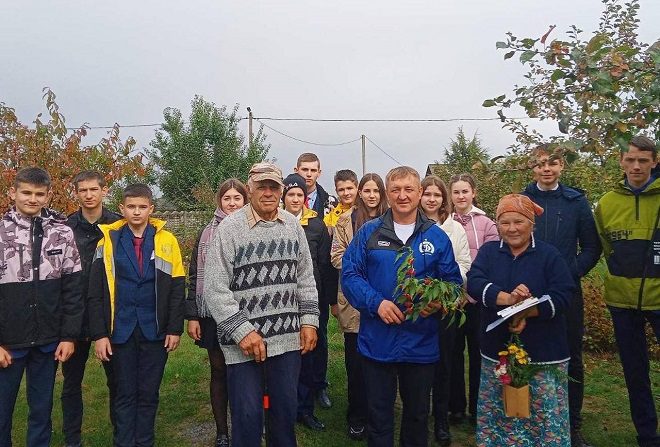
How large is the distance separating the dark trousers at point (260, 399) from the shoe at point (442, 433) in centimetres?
146

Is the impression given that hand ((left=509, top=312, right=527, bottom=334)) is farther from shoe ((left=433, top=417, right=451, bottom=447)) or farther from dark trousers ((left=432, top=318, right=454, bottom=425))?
shoe ((left=433, top=417, right=451, bottom=447))

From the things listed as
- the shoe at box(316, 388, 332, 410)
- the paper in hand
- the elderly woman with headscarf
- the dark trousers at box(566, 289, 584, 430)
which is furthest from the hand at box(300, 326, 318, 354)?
the dark trousers at box(566, 289, 584, 430)

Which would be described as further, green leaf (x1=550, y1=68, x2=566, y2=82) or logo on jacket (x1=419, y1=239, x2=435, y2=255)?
logo on jacket (x1=419, y1=239, x2=435, y2=255)

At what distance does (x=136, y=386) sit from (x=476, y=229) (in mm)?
3055

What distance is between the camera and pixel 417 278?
3.52 m

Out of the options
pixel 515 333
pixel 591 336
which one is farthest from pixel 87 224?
pixel 591 336

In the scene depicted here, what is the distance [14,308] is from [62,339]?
38 cm

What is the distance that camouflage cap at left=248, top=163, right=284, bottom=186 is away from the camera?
11.4 ft

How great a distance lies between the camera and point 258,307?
3447 millimetres

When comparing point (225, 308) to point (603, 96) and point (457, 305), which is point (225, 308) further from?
point (603, 96)

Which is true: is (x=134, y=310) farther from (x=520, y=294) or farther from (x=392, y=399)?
(x=520, y=294)

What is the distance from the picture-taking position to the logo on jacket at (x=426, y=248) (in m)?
3.57

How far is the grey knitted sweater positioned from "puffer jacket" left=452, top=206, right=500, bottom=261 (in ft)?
6.15

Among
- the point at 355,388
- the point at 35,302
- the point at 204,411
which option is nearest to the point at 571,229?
the point at 355,388
